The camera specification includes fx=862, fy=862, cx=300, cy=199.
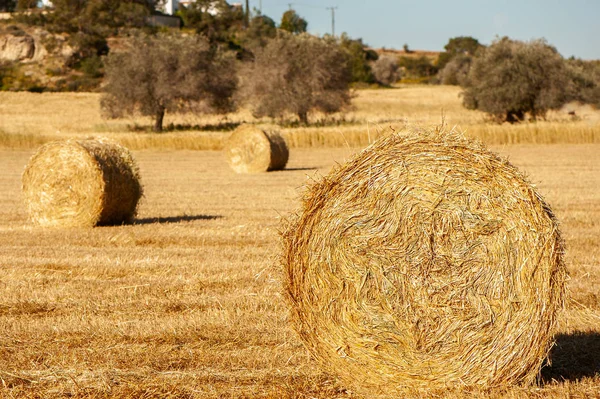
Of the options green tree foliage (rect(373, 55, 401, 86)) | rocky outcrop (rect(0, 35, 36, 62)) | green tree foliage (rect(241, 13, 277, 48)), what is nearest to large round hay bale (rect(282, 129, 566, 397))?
rocky outcrop (rect(0, 35, 36, 62))

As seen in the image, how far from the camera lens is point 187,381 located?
559 cm

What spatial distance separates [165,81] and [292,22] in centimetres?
6581

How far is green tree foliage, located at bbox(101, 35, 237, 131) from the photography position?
48.4 meters

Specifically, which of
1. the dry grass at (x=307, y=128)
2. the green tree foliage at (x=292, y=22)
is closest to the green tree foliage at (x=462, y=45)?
the green tree foliage at (x=292, y=22)

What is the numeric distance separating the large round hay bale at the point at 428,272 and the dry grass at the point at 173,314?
25 cm

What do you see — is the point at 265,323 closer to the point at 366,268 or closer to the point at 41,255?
the point at 366,268

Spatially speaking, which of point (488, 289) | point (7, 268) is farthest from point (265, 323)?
point (7, 268)

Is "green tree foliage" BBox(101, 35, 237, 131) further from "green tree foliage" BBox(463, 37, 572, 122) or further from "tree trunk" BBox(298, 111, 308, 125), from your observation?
"green tree foliage" BBox(463, 37, 572, 122)

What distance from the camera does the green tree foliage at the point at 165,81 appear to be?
4841cm

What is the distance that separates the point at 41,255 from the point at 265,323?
4.50 m

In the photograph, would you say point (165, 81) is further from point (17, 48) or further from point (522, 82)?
point (17, 48)

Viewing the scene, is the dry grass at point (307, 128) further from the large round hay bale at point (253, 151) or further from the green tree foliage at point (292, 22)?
the green tree foliage at point (292, 22)

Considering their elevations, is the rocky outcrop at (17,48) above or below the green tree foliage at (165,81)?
above

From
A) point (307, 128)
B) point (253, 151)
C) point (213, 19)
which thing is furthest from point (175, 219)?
point (213, 19)
